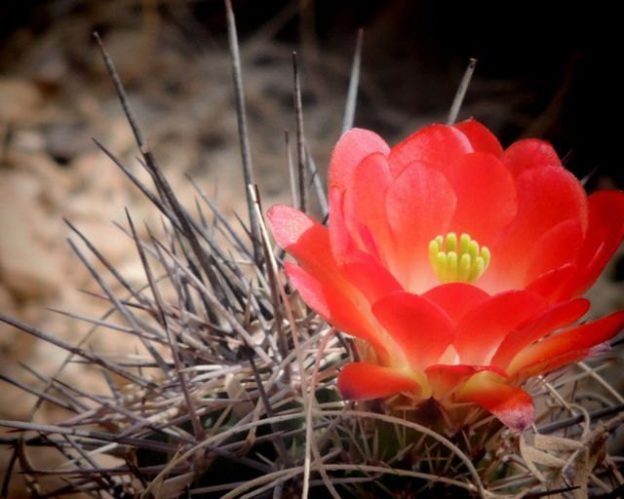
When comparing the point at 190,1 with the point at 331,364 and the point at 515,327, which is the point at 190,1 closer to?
the point at 331,364

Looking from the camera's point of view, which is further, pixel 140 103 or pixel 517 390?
pixel 140 103

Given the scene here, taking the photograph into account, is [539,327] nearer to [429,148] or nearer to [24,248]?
[429,148]

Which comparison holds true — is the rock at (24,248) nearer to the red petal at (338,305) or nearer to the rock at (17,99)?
the rock at (17,99)

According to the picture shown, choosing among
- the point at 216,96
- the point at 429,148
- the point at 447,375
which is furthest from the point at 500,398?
the point at 216,96

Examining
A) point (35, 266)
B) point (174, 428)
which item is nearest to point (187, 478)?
point (174, 428)

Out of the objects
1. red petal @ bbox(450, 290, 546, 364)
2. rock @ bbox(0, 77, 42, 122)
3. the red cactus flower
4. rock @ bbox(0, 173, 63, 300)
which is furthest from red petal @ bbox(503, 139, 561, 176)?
rock @ bbox(0, 77, 42, 122)

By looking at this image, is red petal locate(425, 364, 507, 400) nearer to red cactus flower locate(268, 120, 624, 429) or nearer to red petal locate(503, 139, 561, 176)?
red cactus flower locate(268, 120, 624, 429)
